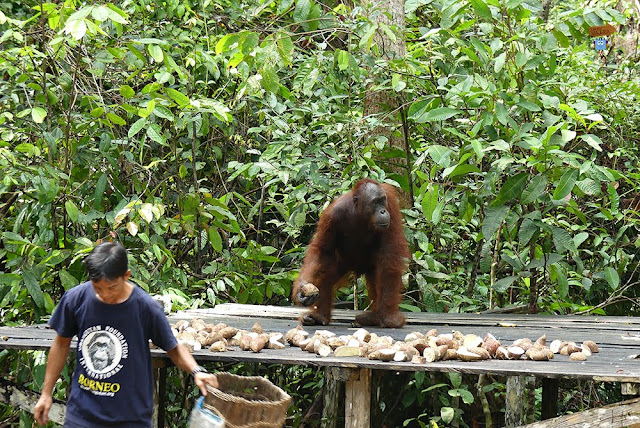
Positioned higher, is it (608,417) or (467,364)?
(467,364)

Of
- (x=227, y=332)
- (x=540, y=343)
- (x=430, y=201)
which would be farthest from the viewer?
(x=430, y=201)

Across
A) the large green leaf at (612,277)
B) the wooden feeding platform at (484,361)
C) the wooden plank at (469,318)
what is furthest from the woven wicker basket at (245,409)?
the large green leaf at (612,277)

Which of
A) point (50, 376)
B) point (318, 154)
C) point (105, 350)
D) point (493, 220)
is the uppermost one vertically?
point (318, 154)

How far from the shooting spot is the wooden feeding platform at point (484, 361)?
10.3 feet

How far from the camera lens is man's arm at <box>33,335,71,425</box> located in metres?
2.83

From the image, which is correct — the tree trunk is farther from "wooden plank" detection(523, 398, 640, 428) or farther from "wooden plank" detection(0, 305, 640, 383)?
"wooden plank" detection(523, 398, 640, 428)

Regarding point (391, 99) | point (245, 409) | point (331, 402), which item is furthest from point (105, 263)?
point (391, 99)

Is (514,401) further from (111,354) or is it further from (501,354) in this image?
(111,354)

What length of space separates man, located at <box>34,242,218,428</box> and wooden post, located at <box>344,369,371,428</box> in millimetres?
878

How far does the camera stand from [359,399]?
3.51 m

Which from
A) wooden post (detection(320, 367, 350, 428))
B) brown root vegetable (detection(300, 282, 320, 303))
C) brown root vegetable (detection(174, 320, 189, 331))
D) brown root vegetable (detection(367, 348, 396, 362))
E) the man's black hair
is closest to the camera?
the man's black hair

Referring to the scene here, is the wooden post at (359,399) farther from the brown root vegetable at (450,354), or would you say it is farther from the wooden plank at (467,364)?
the brown root vegetable at (450,354)

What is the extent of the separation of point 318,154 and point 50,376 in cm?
292

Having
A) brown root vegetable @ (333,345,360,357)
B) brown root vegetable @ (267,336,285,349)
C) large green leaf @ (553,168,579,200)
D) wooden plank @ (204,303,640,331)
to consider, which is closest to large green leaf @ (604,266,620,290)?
wooden plank @ (204,303,640,331)
